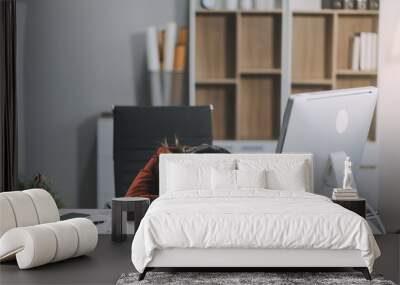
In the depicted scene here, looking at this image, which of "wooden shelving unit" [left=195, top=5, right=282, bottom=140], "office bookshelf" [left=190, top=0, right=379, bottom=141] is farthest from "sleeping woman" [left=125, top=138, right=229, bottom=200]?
"wooden shelving unit" [left=195, top=5, right=282, bottom=140]

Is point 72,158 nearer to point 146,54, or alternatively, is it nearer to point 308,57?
point 146,54

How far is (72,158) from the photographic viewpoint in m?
7.06

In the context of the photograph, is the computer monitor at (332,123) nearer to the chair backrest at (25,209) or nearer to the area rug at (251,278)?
the area rug at (251,278)

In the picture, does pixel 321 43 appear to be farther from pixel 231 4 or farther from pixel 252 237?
pixel 252 237

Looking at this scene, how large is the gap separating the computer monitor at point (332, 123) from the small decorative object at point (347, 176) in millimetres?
34

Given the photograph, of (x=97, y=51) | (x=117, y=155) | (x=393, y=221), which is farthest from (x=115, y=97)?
(x=393, y=221)

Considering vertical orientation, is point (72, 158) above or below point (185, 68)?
below

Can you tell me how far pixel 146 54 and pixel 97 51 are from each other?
48 cm

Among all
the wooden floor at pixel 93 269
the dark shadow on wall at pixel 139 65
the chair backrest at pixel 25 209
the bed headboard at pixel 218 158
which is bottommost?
the wooden floor at pixel 93 269

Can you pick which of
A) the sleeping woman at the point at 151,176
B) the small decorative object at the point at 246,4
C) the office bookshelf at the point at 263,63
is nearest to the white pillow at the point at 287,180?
the sleeping woman at the point at 151,176

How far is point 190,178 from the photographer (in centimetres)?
471

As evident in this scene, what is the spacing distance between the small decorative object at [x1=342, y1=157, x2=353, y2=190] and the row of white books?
249 centimetres

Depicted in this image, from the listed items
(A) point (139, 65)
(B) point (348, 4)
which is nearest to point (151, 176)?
(A) point (139, 65)

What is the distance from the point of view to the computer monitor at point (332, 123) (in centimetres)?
382
